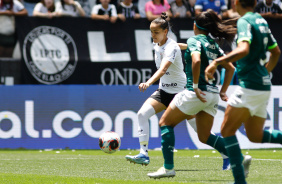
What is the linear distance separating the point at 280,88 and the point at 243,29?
945cm

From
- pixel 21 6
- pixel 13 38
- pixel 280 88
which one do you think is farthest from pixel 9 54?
pixel 280 88

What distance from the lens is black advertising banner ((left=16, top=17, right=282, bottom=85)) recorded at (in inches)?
599

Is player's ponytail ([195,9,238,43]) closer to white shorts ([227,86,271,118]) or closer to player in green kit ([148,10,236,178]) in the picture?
player in green kit ([148,10,236,178])

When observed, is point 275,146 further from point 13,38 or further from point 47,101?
point 13,38

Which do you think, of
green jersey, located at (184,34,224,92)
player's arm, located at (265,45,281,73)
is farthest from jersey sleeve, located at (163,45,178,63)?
player's arm, located at (265,45,281,73)

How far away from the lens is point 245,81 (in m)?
6.27

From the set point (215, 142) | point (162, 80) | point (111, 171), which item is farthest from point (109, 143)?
point (215, 142)

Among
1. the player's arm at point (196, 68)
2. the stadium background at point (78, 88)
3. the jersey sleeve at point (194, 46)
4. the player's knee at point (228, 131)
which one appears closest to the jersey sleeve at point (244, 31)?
the player's knee at point (228, 131)

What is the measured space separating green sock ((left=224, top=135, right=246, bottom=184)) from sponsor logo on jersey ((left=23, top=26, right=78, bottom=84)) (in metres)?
9.37

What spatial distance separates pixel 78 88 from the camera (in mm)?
15234

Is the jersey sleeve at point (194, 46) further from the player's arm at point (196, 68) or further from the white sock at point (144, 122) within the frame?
the white sock at point (144, 122)

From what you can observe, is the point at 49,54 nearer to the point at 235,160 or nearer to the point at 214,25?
the point at 214,25

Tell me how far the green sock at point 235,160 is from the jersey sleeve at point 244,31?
1079mm

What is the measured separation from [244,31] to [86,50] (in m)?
9.76
